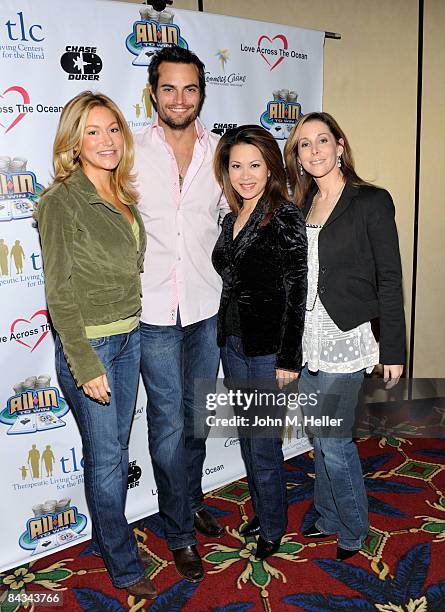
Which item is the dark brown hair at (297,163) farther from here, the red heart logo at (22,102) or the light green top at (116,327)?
the red heart logo at (22,102)

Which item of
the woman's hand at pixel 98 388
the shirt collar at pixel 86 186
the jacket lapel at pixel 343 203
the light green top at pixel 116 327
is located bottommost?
the woman's hand at pixel 98 388

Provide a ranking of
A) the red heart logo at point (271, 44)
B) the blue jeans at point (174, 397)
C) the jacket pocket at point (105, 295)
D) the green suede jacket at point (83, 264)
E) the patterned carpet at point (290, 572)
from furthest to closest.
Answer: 1. the red heart logo at point (271, 44)
2. the blue jeans at point (174, 397)
3. the patterned carpet at point (290, 572)
4. the jacket pocket at point (105, 295)
5. the green suede jacket at point (83, 264)

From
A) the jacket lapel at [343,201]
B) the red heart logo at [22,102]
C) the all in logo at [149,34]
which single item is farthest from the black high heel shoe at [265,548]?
the all in logo at [149,34]

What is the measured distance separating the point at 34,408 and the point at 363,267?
1.43 metres

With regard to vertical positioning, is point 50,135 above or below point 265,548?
above

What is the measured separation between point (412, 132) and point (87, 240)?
2.62 m

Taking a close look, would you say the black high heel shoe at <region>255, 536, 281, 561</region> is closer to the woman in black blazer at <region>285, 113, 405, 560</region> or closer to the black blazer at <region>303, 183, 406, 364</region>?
the woman in black blazer at <region>285, 113, 405, 560</region>

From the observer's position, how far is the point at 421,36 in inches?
149

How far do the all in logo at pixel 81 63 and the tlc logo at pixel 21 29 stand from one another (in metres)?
0.12

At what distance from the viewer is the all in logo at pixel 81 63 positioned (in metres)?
2.41

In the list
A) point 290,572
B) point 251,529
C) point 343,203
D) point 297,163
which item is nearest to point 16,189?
point 297,163

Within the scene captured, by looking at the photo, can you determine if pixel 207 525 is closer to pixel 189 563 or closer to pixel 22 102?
pixel 189 563

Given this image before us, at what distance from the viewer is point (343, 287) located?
2.29 m

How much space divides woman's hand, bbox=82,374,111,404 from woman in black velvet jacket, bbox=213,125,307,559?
0.54 m
